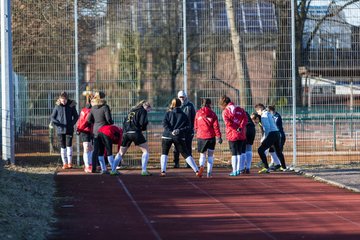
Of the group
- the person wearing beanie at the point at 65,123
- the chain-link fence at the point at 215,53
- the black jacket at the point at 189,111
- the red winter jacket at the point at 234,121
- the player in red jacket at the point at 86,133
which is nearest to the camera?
the red winter jacket at the point at 234,121

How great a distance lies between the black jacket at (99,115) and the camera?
59.7ft

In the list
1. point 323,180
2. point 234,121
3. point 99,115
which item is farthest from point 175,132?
point 323,180

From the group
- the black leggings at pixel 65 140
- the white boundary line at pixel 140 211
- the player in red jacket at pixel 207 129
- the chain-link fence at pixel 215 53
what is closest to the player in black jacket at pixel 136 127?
the white boundary line at pixel 140 211

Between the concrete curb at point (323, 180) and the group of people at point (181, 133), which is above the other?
the group of people at point (181, 133)

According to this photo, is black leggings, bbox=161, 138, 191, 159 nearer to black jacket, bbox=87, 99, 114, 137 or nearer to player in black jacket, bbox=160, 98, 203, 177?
player in black jacket, bbox=160, 98, 203, 177

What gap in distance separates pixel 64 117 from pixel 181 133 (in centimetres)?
385

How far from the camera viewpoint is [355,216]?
1249 cm

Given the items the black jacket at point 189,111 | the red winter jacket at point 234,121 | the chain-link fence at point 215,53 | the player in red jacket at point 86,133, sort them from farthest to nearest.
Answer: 1. the chain-link fence at point 215,53
2. the black jacket at point 189,111
3. the player in red jacket at point 86,133
4. the red winter jacket at point 234,121

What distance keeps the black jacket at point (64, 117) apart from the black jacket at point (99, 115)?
5.87ft

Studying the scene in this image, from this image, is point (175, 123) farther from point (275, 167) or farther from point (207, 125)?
point (275, 167)

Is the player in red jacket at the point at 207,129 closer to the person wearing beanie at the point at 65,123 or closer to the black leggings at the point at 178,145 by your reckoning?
the black leggings at the point at 178,145

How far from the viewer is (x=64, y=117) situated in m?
20.1

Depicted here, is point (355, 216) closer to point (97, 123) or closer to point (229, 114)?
point (229, 114)

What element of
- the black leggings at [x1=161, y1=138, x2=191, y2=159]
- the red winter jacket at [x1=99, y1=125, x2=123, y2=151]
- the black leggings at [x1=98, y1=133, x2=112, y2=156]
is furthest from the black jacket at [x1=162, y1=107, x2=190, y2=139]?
the black leggings at [x1=98, y1=133, x2=112, y2=156]
